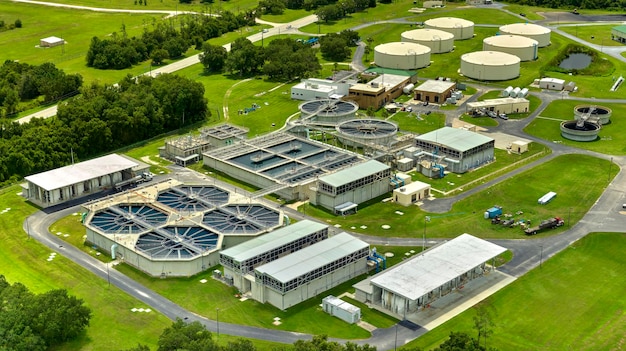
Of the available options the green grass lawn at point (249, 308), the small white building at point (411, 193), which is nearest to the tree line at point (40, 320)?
the green grass lawn at point (249, 308)

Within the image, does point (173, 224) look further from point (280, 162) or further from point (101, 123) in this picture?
point (101, 123)

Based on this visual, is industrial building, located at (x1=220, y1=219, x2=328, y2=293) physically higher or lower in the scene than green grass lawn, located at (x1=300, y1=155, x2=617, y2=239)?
higher

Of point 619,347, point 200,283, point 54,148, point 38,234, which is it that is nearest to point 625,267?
point 619,347

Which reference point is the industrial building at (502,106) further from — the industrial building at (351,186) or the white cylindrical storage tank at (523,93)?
the industrial building at (351,186)

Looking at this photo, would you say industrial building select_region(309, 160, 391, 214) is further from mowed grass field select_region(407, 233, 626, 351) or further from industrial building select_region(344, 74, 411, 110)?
industrial building select_region(344, 74, 411, 110)

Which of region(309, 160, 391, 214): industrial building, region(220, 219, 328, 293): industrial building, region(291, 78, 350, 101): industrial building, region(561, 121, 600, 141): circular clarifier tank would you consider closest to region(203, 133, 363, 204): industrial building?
region(309, 160, 391, 214): industrial building

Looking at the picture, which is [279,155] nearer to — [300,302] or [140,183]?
[140,183]

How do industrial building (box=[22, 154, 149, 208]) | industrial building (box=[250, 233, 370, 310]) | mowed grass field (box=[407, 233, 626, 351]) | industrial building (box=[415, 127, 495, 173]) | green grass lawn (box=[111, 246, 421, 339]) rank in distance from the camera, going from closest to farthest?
mowed grass field (box=[407, 233, 626, 351]) → green grass lawn (box=[111, 246, 421, 339]) → industrial building (box=[250, 233, 370, 310]) → industrial building (box=[22, 154, 149, 208]) → industrial building (box=[415, 127, 495, 173])
